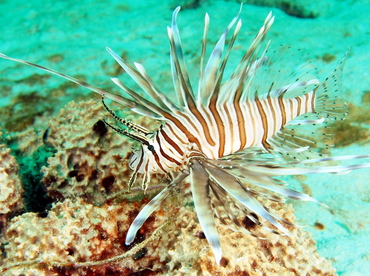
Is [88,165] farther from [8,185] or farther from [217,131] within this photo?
[217,131]

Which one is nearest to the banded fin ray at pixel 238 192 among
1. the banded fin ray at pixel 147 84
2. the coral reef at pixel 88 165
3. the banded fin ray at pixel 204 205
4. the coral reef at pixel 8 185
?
the banded fin ray at pixel 204 205

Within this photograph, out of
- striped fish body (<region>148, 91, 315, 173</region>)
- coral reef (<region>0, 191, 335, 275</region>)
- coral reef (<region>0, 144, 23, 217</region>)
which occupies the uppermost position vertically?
coral reef (<region>0, 144, 23, 217</region>)

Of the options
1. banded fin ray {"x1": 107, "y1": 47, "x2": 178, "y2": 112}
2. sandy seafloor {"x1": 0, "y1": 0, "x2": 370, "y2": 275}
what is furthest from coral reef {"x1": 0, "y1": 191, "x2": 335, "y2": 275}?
sandy seafloor {"x1": 0, "y1": 0, "x2": 370, "y2": 275}

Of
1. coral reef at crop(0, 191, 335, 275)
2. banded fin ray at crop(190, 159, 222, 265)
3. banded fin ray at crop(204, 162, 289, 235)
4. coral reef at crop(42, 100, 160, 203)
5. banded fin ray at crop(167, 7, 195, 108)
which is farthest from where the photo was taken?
coral reef at crop(42, 100, 160, 203)

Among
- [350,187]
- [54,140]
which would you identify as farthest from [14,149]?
[350,187]

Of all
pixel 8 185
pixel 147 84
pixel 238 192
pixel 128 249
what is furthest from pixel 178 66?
pixel 8 185

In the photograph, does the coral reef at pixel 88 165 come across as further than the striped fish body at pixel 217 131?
Yes

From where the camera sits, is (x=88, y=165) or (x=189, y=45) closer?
(x=88, y=165)

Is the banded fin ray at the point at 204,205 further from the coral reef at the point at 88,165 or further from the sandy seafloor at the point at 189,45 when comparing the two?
the sandy seafloor at the point at 189,45

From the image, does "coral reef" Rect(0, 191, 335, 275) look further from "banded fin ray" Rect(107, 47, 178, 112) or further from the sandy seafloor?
the sandy seafloor
